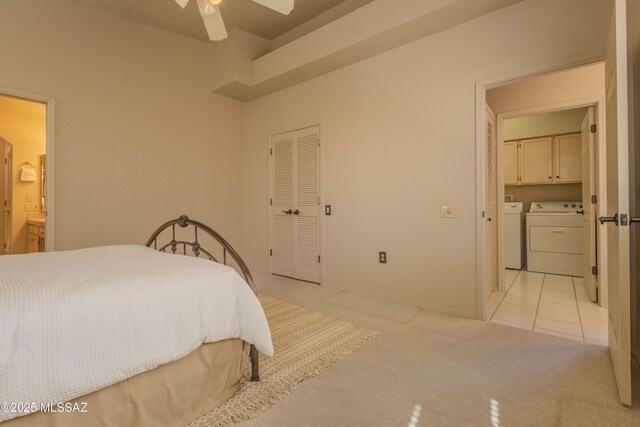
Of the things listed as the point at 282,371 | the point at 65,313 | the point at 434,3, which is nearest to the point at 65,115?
the point at 65,313

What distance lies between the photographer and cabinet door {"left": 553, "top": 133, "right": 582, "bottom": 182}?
4648 millimetres

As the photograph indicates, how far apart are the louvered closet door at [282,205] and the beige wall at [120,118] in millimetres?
740

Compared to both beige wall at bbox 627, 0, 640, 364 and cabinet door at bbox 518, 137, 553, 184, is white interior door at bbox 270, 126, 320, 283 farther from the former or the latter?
cabinet door at bbox 518, 137, 553, 184

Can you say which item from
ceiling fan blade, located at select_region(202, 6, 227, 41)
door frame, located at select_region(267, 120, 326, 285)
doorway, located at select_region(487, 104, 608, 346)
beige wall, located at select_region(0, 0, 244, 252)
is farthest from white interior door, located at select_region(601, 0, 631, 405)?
beige wall, located at select_region(0, 0, 244, 252)

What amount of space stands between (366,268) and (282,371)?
1812 mm

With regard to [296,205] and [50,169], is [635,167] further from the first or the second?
[50,169]

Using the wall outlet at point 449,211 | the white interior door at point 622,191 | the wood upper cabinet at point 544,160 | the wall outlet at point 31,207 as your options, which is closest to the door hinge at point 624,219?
the white interior door at point 622,191

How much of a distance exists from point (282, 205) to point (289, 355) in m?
2.56

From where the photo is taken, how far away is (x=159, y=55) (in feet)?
12.6

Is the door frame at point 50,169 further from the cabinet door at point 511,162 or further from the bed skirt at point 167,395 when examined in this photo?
the cabinet door at point 511,162

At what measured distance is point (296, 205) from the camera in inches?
165

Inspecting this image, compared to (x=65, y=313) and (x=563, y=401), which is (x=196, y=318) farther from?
(x=563, y=401)

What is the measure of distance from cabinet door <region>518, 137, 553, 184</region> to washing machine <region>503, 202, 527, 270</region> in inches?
19.8

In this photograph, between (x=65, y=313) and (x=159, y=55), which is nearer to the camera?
(x=65, y=313)
